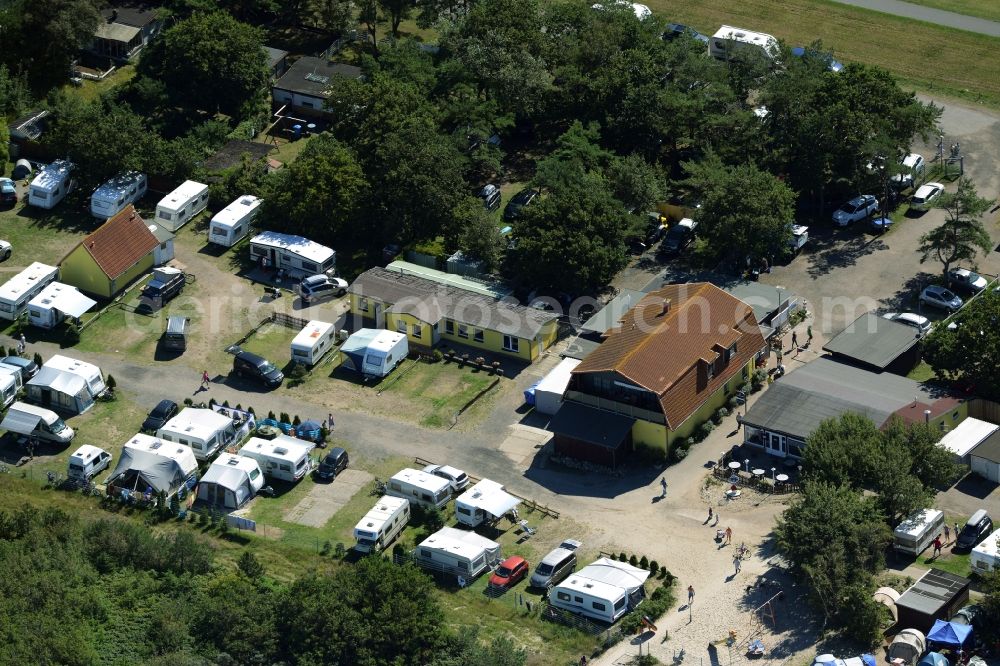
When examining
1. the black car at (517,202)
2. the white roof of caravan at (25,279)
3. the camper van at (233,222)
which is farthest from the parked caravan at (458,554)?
the white roof of caravan at (25,279)

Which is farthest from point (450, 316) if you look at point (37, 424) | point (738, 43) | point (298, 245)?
point (738, 43)

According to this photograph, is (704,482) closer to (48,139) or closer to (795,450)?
(795,450)

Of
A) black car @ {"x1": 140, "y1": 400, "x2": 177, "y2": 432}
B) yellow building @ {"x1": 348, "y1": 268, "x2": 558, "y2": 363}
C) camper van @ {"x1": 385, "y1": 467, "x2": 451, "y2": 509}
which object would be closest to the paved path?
yellow building @ {"x1": 348, "y1": 268, "x2": 558, "y2": 363}

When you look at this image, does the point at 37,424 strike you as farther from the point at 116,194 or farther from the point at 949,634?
the point at 949,634

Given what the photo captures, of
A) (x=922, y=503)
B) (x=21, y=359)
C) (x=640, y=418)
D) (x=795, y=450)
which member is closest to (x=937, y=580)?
(x=922, y=503)

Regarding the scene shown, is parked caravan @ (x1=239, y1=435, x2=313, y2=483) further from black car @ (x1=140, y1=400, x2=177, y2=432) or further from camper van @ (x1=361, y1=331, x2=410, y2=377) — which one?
camper van @ (x1=361, y1=331, x2=410, y2=377)

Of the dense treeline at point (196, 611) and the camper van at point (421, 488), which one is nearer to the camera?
the dense treeline at point (196, 611)

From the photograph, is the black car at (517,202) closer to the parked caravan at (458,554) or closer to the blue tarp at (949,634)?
the parked caravan at (458,554)
